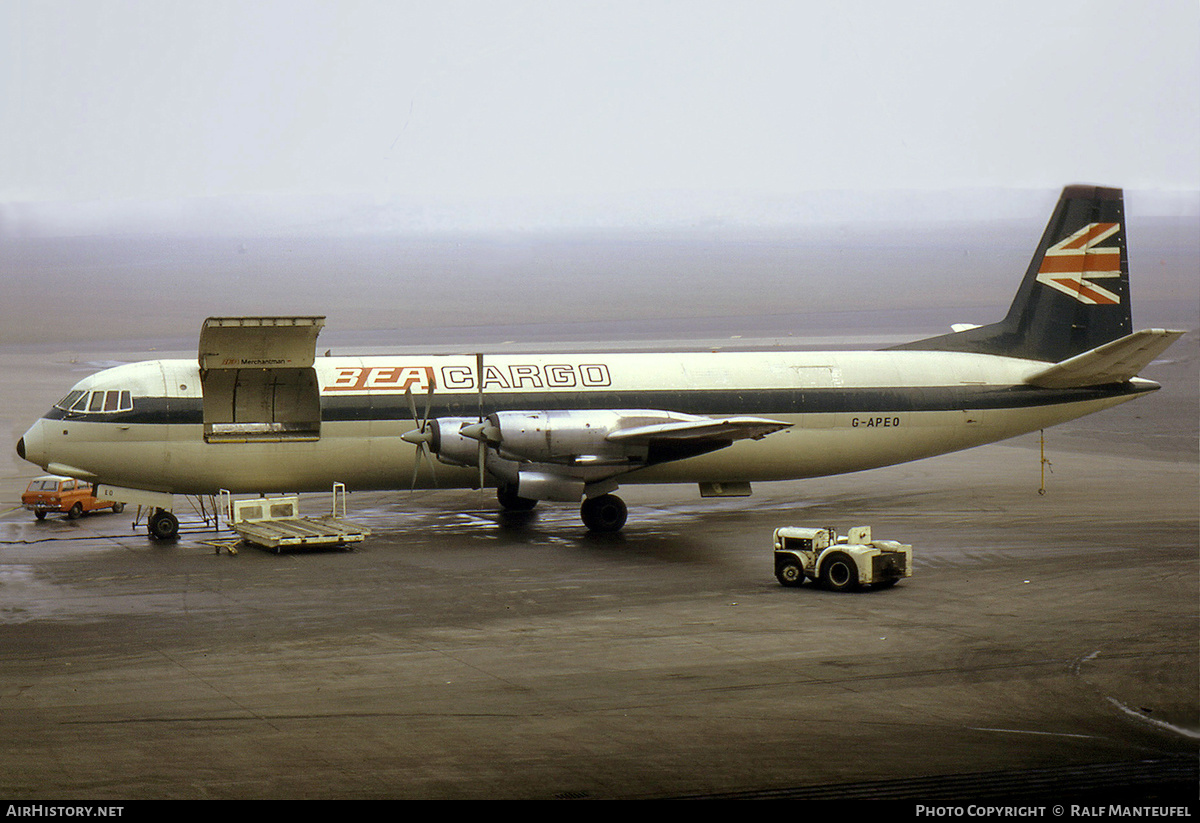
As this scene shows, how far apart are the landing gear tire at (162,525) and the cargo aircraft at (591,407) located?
6cm

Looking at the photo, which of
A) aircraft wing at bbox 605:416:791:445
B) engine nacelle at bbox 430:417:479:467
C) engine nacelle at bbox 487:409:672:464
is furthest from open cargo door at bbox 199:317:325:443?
aircraft wing at bbox 605:416:791:445

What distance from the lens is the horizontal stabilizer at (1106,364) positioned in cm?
3338

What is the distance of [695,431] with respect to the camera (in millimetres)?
29953

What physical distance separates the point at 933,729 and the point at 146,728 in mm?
10381

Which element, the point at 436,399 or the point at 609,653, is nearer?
the point at 609,653

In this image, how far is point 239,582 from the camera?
84.1ft

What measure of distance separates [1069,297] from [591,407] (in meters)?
15.8

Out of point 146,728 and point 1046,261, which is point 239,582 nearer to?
point 146,728

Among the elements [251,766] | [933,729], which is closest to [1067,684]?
[933,729]

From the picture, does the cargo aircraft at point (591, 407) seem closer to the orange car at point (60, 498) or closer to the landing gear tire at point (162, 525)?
the landing gear tire at point (162, 525)

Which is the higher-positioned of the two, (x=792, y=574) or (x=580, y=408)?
(x=580, y=408)

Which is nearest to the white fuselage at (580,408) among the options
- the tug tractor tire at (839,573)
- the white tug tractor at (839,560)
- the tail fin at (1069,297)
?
the tail fin at (1069,297)

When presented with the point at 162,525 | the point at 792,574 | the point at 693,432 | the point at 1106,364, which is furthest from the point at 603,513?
the point at 1106,364

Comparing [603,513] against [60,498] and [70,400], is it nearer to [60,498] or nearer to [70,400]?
[70,400]
